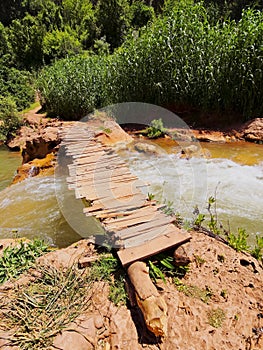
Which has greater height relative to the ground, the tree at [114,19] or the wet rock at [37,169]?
the tree at [114,19]

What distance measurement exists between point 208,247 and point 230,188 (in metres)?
2.01

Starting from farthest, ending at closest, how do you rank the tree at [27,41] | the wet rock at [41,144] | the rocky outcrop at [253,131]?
the tree at [27,41] < the wet rock at [41,144] < the rocky outcrop at [253,131]

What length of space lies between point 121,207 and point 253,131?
14.6 ft

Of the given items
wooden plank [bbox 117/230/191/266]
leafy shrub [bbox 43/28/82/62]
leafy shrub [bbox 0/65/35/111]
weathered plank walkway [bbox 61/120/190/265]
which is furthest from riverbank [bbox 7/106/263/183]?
leafy shrub [bbox 43/28/82/62]

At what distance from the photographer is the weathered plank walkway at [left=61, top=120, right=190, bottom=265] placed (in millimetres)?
2066

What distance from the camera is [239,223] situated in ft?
10.0

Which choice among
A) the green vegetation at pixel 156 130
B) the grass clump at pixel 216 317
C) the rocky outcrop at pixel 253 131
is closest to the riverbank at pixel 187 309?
the grass clump at pixel 216 317

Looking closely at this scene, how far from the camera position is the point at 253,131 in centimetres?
573

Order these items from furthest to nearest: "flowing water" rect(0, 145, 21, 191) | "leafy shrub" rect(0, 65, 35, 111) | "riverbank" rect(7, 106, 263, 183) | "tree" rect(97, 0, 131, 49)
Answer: "tree" rect(97, 0, 131, 49), "leafy shrub" rect(0, 65, 35, 111), "flowing water" rect(0, 145, 21, 191), "riverbank" rect(7, 106, 263, 183)

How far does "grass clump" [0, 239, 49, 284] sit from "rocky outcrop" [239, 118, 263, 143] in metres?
5.13

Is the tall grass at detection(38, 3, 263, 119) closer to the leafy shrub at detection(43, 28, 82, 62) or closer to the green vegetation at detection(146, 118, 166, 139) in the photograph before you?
the green vegetation at detection(146, 118, 166, 139)

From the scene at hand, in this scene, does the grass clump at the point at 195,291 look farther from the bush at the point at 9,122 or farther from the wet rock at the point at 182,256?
the bush at the point at 9,122

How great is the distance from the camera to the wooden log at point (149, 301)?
1.52 m

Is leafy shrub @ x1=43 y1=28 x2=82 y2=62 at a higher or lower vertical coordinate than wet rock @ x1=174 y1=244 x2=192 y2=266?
higher
